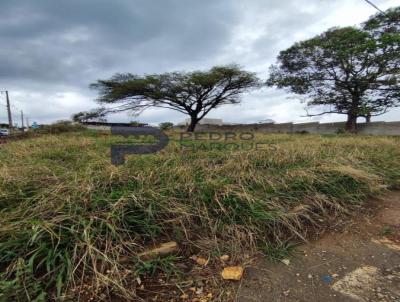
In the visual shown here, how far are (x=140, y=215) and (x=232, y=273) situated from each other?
61 centimetres

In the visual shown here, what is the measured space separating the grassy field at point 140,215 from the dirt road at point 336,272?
13cm

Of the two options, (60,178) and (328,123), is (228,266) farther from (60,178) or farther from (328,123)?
(328,123)

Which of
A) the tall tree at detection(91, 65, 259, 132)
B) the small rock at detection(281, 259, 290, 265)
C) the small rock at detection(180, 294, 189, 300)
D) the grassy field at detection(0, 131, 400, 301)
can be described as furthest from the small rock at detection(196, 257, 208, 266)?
the tall tree at detection(91, 65, 259, 132)

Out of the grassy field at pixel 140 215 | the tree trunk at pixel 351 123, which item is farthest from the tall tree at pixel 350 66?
the grassy field at pixel 140 215

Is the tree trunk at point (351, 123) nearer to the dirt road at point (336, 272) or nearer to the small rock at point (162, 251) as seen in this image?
the dirt road at point (336, 272)

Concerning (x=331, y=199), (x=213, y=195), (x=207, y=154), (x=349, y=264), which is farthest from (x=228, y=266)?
(x=207, y=154)

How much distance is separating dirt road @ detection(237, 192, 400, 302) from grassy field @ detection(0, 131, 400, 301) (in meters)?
0.13

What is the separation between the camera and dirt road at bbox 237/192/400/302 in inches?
40.4

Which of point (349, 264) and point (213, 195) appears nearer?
point (349, 264)

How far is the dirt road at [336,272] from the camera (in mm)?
1027

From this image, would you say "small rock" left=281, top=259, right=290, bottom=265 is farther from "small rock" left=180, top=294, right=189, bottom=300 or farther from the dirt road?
"small rock" left=180, top=294, right=189, bottom=300

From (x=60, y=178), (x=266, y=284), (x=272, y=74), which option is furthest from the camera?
(x=272, y=74)

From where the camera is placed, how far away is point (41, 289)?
36.7 inches

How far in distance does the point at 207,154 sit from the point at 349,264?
193 centimetres
